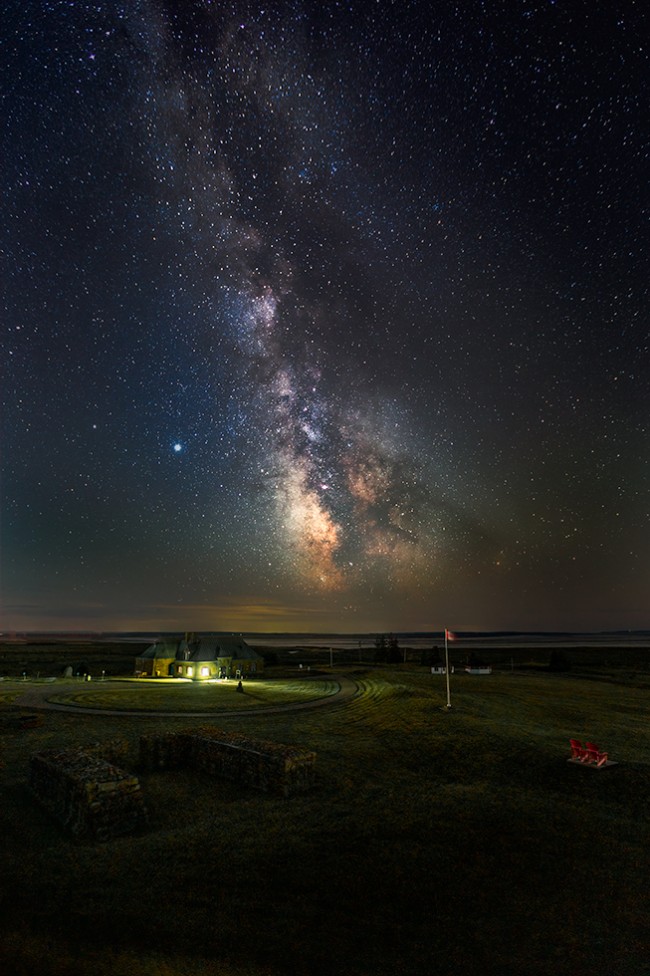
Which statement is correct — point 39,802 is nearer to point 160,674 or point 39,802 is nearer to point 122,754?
point 122,754

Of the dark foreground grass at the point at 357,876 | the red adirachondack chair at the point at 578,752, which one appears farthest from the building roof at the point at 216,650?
the red adirachondack chair at the point at 578,752

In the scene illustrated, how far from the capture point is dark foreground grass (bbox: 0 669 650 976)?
24.3 feet

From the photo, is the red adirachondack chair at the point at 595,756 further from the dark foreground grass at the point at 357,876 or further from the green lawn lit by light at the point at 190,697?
the green lawn lit by light at the point at 190,697

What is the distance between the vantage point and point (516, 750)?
1911 cm

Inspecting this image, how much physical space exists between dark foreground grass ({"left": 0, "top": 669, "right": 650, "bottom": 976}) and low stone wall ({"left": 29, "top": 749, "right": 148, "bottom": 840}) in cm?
A: 47

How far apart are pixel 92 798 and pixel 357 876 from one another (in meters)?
6.32

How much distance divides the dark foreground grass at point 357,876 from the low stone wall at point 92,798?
469 mm

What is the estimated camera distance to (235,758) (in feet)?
51.6

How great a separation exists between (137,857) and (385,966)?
5.79 m

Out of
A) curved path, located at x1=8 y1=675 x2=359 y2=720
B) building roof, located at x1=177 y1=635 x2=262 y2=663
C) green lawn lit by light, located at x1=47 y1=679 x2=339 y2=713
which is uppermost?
building roof, located at x1=177 y1=635 x2=262 y2=663

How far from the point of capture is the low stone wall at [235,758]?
47.5 feet

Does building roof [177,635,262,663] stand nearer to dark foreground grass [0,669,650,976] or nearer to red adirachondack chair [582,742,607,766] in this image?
dark foreground grass [0,669,650,976]

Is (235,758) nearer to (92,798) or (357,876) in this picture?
(92,798)

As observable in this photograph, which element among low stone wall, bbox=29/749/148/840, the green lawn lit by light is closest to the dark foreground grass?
low stone wall, bbox=29/749/148/840
